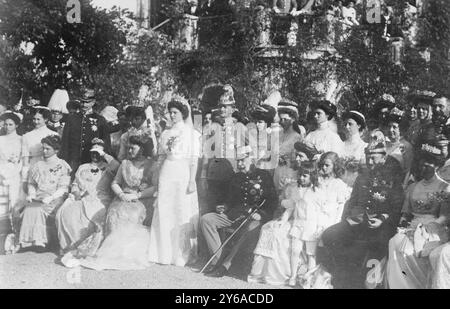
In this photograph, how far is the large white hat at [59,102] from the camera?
A: 7348mm

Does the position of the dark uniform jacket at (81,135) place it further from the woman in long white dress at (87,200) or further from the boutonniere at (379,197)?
the boutonniere at (379,197)

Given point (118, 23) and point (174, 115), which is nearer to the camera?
point (174, 115)

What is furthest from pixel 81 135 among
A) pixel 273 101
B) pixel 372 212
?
pixel 372 212

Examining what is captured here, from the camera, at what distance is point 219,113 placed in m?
6.53

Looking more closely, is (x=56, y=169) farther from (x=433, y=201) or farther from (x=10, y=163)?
(x=433, y=201)

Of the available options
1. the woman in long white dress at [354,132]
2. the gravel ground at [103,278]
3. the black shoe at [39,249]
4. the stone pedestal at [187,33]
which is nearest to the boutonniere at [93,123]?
the black shoe at [39,249]

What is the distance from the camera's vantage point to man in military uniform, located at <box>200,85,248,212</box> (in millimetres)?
6242

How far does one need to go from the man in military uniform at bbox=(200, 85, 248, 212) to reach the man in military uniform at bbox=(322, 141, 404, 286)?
4.73ft

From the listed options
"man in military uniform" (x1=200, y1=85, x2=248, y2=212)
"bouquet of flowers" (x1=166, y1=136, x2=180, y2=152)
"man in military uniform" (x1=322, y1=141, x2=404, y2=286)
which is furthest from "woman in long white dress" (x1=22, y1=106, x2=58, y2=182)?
A: "man in military uniform" (x1=322, y1=141, x2=404, y2=286)

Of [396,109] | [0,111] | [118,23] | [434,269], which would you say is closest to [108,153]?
[0,111]

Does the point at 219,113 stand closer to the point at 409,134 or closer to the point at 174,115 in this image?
the point at 174,115

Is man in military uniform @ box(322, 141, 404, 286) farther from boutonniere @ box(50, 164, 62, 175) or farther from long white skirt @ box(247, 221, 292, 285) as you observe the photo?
boutonniere @ box(50, 164, 62, 175)

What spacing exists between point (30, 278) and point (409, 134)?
3869mm

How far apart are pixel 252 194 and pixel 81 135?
2.47 meters
